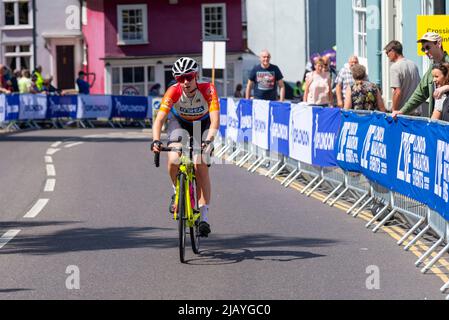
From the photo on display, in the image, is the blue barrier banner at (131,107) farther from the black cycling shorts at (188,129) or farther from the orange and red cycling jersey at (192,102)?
the orange and red cycling jersey at (192,102)

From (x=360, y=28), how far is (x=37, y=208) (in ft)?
47.8

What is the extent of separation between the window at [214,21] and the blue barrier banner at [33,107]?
1930 cm

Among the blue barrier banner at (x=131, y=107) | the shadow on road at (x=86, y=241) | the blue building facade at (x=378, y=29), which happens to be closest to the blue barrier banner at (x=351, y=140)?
the shadow on road at (x=86, y=241)

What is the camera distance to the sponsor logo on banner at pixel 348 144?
1488 cm

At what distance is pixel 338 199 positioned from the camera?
16172 millimetres

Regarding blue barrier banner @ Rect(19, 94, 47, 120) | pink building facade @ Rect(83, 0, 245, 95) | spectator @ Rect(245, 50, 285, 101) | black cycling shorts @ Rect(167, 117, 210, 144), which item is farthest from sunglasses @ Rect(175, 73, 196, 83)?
pink building facade @ Rect(83, 0, 245, 95)

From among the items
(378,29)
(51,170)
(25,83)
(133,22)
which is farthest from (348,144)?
(133,22)

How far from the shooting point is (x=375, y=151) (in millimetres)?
13859

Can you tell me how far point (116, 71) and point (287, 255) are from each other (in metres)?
47.1

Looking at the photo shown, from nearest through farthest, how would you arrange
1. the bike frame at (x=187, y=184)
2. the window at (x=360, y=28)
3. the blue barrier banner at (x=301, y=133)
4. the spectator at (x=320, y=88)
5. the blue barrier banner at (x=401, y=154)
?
the blue barrier banner at (x=401, y=154), the bike frame at (x=187, y=184), the blue barrier banner at (x=301, y=133), the spectator at (x=320, y=88), the window at (x=360, y=28)

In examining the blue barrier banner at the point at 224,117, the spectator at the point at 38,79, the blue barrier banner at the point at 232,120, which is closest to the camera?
the blue barrier banner at the point at 232,120

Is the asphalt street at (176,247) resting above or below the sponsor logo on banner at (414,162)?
below
